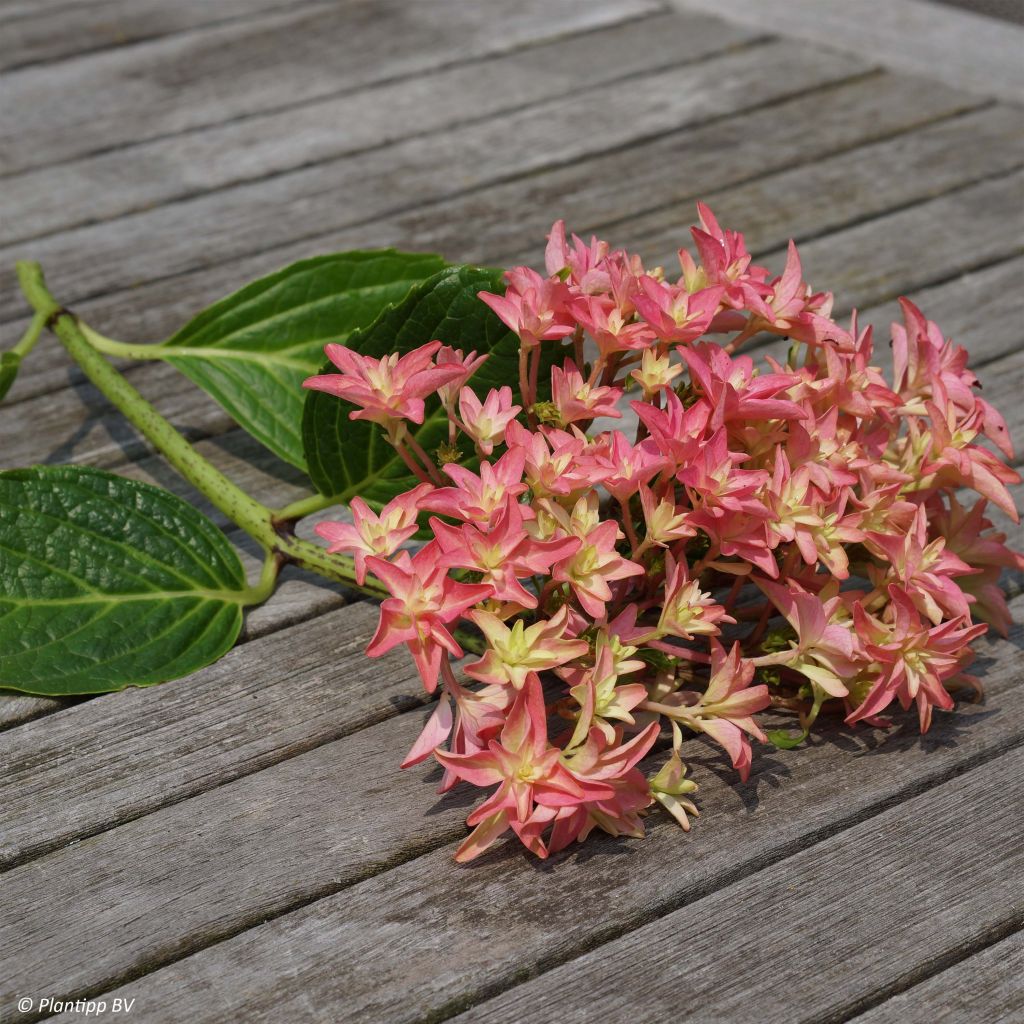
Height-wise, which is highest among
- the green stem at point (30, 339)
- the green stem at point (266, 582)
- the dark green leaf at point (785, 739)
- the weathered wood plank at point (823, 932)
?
the dark green leaf at point (785, 739)

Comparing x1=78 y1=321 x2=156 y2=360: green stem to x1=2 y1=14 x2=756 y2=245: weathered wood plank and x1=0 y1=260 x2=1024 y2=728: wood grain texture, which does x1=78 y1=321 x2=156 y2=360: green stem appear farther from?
x1=2 y1=14 x2=756 y2=245: weathered wood plank

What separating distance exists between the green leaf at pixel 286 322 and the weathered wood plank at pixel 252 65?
0.97 metres

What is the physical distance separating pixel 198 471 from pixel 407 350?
1.07ft

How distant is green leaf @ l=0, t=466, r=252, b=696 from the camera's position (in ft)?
3.77

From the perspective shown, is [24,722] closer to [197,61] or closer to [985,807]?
[985,807]

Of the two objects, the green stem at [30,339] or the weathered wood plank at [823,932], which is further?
the green stem at [30,339]

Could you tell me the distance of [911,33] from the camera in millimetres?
2664

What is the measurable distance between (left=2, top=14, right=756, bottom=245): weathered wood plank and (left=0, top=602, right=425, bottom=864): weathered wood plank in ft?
3.68

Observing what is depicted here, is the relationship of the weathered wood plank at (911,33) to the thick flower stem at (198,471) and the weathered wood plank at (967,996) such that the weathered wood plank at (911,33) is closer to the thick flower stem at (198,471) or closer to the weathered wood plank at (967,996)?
the thick flower stem at (198,471)

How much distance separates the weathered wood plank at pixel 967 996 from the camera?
2.94ft

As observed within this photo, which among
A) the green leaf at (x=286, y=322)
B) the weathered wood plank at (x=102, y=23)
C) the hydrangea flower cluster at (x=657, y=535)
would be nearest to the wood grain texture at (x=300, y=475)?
the green leaf at (x=286, y=322)

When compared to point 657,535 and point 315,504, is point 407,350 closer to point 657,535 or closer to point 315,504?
point 315,504

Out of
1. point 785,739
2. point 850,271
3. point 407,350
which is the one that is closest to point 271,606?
point 407,350

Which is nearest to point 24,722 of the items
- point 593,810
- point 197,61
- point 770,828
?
point 593,810
